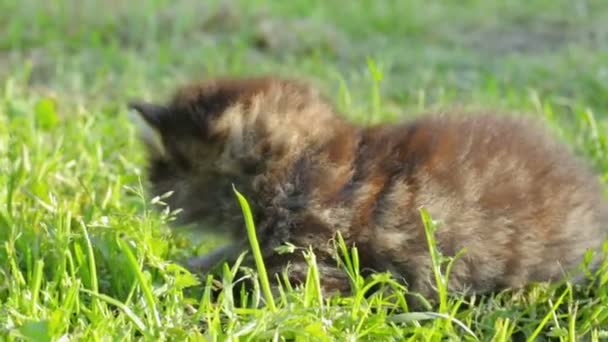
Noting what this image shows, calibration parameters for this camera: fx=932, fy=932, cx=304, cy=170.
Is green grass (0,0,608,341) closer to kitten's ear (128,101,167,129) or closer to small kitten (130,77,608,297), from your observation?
small kitten (130,77,608,297)

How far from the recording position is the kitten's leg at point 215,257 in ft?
10.2

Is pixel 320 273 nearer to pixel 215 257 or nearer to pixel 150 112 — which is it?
pixel 215 257

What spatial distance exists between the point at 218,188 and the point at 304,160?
1.07ft

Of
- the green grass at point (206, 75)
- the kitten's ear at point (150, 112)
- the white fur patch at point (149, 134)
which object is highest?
the kitten's ear at point (150, 112)

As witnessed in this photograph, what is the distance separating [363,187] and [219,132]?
19.8 inches

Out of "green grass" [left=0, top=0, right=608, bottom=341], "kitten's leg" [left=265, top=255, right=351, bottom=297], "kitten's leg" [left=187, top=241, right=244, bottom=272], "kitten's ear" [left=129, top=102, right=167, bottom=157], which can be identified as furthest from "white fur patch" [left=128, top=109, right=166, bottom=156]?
"kitten's leg" [left=265, top=255, right=351, bottom=297]

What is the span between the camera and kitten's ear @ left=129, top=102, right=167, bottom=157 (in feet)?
10.2

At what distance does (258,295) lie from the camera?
9.00 ft

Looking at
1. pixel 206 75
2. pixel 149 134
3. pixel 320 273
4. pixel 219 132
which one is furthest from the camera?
pixel 206 75

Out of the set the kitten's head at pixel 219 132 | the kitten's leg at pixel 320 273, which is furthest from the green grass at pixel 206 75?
the kitten's head at pixel 219 132

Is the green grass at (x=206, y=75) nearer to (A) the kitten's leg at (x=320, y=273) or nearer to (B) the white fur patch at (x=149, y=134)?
(A) the kitten's leg at (x=320, y=273)

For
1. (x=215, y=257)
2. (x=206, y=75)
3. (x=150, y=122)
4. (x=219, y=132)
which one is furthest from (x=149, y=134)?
(x=206, y=75)

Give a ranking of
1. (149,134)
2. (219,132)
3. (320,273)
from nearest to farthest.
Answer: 1. (320,273)
2. (219,132)
3. (149,134)

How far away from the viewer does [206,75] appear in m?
4.55
